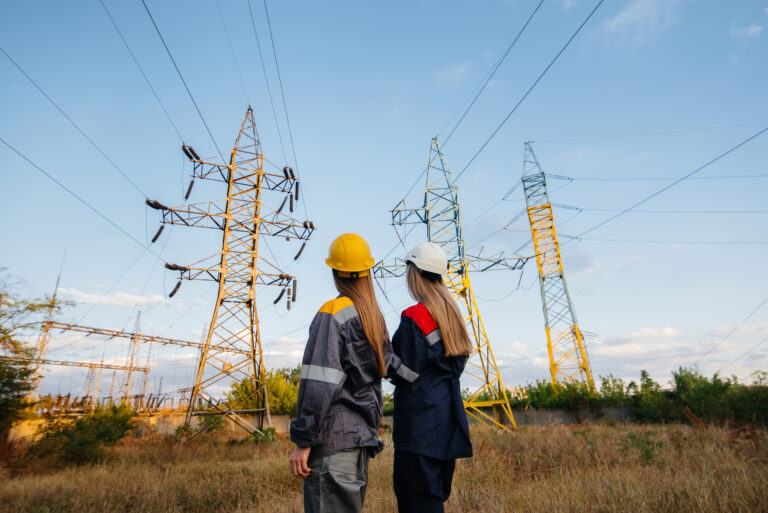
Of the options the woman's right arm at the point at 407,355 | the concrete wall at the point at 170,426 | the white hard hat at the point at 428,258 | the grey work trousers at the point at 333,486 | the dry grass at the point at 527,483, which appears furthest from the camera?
the concrete wall at the point at 170,426

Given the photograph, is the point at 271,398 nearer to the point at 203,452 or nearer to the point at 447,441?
the point at 203,452

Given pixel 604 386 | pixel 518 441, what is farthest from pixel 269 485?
pixel 604 386

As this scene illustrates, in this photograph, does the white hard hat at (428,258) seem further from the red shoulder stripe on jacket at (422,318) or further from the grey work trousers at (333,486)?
the grey work trousers at (333,486)

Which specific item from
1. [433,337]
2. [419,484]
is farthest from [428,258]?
[419,484]

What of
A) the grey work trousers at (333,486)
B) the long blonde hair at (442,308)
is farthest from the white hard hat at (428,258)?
the grey work trousers at (333,486)

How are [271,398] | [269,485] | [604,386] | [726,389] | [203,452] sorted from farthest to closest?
[271,398] → [604,386] → [726,389] → [203,452] → [269,485]

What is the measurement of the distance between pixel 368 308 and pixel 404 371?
491mm

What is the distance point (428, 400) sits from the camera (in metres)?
2.42

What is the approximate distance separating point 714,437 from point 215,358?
13.2 metres

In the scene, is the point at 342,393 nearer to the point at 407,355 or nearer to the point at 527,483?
the point at 407,355

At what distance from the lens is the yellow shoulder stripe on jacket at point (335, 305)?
2187mm

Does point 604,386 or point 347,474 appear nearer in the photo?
point 347,474

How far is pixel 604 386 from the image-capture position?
20359 millimetres

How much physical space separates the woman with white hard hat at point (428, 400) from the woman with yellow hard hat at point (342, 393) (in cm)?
20
